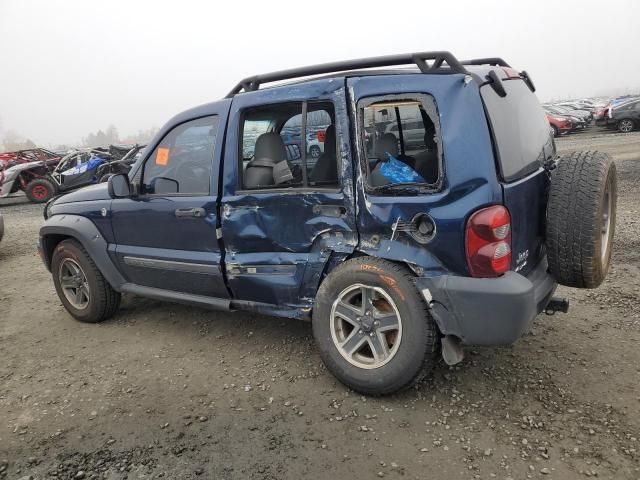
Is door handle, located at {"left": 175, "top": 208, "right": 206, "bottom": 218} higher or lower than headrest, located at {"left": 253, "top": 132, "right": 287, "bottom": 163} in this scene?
lower

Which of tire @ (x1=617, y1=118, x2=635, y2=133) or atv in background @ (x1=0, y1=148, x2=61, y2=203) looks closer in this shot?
atv in background @ (x1=0, y1=148, x2=61, y2=203)

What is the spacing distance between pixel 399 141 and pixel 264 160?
3.11ft

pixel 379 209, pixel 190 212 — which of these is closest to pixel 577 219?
pixel 379 209

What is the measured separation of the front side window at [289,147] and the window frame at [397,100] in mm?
216

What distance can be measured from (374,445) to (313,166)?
1.65 metres

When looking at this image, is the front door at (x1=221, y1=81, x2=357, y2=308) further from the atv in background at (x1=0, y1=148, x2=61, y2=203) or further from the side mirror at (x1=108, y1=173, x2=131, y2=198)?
the atv in background at (x1=0, y1=148, x2=61, y2=203)

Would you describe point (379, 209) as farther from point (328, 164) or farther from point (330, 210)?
point (328, 164)

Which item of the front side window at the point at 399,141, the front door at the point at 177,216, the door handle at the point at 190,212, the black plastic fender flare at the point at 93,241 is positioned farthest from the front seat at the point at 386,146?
the black plastic fender flare at the point at 93,241

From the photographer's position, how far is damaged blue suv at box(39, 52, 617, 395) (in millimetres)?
2416

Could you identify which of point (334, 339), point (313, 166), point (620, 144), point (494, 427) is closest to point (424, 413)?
point (494, 427)

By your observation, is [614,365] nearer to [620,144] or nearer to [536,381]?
[536,381]

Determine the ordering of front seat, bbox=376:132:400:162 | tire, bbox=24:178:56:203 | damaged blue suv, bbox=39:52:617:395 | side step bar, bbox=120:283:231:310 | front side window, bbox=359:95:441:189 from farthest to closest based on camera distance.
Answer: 1. tire, bbox=24:178:56:203
2. side step bar, bbox=120:283:231:310
3. front seat, bbox=376:132:400:162
4. front side window, bbox=359:95:441:189
5. damaged blue suv, bbox=39:52:617:395

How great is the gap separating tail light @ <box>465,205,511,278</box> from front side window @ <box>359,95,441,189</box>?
0.32m

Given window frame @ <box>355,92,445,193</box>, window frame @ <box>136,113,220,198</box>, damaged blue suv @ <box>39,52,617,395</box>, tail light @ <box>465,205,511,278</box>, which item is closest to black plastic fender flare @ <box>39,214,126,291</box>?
damaged blue suv @ <box>39,52,617,395</box>
